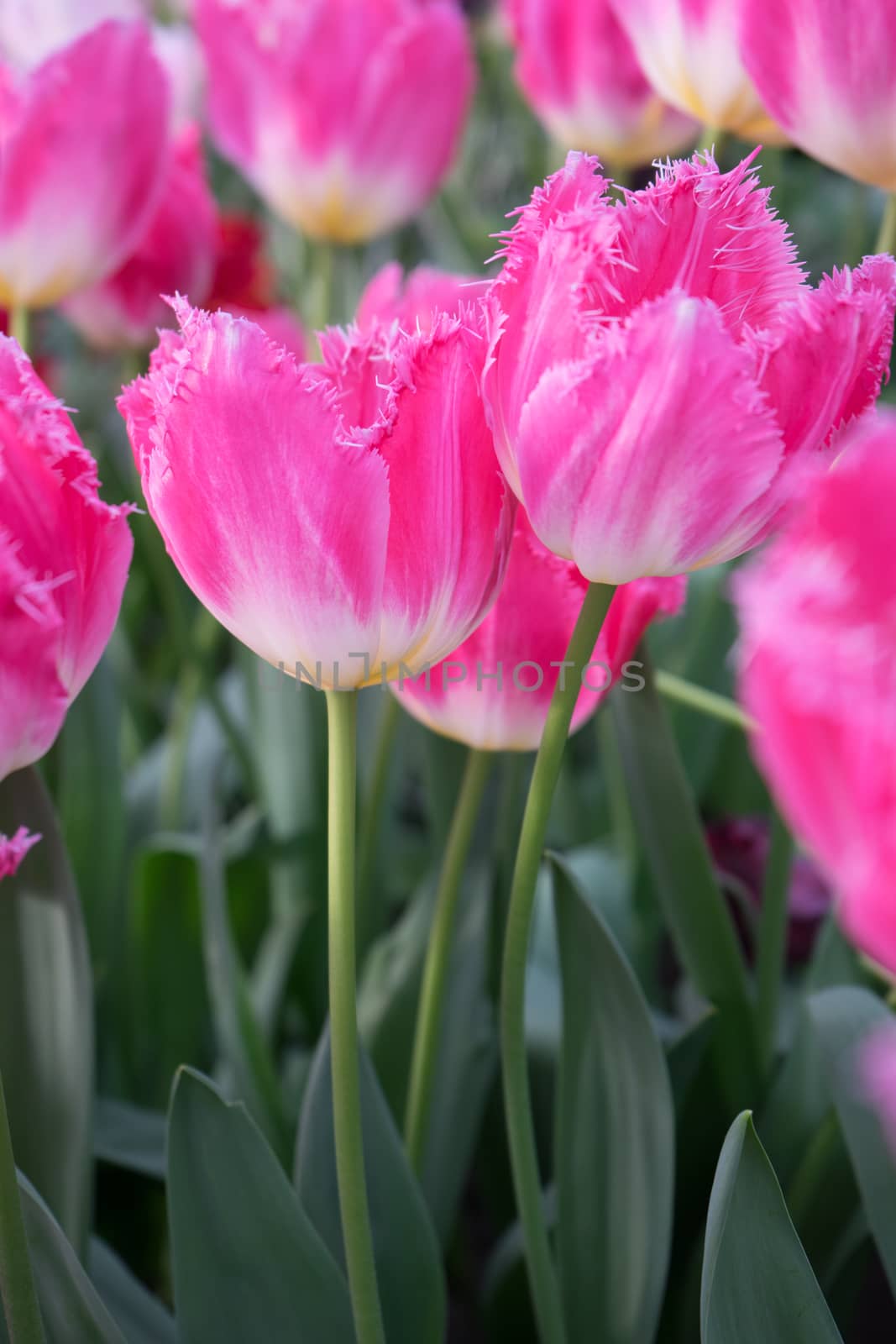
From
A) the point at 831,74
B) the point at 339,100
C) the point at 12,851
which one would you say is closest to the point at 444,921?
the point at 12,851

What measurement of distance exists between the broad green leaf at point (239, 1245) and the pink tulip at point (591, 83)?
573mm

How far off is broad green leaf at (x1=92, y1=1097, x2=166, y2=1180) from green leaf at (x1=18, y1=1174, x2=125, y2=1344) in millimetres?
172

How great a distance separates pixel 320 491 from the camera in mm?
255

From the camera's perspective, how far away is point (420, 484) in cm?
27

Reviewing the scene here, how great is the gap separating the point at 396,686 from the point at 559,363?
0.13 meters

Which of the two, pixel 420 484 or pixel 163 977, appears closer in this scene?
pixel 420 484

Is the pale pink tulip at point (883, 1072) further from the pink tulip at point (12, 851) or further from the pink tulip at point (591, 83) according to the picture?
the pink tulip at point (591, 83)

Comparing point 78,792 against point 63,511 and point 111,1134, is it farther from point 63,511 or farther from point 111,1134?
point 63,511

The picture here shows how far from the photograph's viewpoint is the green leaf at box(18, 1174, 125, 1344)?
32cm

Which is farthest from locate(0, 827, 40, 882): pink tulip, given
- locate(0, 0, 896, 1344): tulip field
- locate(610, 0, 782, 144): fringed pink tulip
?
locate(610, 0, 782, 144): fringed pink tulip

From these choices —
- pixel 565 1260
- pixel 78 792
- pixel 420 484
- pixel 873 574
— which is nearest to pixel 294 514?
pixel 420 484

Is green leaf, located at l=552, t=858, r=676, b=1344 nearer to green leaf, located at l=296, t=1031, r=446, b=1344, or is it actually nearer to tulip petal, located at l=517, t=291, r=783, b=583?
green leaf, located at l=296, t=1031, r=446, b=1344

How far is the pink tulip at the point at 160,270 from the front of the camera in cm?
77

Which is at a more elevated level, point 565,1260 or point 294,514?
point 294,514
